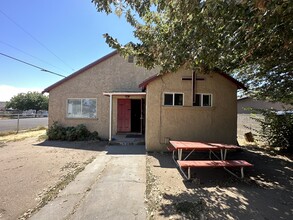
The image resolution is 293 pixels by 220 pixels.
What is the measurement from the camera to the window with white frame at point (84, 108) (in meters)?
14.2

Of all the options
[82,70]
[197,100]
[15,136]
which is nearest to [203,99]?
[197,100]

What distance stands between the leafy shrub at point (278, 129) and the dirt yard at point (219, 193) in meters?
3.44

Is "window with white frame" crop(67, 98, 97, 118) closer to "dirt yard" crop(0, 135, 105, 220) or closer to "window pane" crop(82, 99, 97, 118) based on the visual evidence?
"window pane" crop(82, 99, 97, 118)

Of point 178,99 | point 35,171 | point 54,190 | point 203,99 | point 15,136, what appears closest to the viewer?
point 54,190

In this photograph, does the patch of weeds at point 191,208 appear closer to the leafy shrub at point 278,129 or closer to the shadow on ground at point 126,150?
the shadow on ground at point 126,150

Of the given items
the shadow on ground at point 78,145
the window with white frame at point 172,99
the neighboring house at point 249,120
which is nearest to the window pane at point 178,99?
the window with white frame at point 172,99

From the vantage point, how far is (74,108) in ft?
47.2

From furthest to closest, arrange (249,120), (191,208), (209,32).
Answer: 1. (249,120)
2. (209,32)
3. (191,208)

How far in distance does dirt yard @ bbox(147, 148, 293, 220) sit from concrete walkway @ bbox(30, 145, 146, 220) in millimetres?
332

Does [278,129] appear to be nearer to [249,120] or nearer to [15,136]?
[249,120]

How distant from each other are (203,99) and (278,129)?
15.2 ft

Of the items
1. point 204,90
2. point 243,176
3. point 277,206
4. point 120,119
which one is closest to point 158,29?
point 204,90

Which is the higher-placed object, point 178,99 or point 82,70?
point 82,70

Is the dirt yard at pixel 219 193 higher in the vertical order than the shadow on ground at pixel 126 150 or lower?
lower
